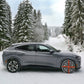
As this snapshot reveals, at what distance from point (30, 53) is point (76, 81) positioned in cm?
278

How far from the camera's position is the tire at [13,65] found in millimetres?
6438

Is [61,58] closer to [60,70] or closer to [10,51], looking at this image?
[60,70]

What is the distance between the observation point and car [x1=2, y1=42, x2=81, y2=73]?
6.27 meters

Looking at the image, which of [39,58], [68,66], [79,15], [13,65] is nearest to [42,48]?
[39,58]

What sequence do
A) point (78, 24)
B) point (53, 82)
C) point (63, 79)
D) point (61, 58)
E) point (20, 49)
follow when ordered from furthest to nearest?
point (78, 24) < point (20, 49) < point (61, 58) < point (63, 79) < point (53, 82)

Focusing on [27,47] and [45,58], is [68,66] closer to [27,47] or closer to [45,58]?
[45,58]

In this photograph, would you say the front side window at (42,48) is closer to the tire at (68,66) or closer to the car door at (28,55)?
the car door at (28,55)

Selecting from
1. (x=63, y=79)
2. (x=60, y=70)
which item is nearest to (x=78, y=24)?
(x=60, y=70)

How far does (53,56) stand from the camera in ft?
20.6

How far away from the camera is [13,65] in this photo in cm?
645

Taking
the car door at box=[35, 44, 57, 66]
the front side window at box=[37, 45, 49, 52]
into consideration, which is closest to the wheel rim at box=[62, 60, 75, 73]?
the car door at box=[35, 44, 57, 66]

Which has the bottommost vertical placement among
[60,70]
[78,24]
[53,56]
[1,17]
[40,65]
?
[60,70]

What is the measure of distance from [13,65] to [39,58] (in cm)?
153

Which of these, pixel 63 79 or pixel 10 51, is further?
pixel 10 51
